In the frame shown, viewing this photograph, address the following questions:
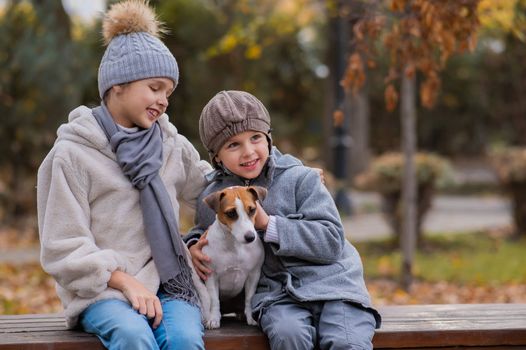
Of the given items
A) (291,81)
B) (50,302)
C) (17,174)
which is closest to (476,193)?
(291,81)

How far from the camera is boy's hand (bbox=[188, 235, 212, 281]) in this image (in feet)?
10.5

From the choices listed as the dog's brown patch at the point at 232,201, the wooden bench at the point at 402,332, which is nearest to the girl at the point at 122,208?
the wooden bench at the point at 402,332

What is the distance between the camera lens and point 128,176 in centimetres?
316

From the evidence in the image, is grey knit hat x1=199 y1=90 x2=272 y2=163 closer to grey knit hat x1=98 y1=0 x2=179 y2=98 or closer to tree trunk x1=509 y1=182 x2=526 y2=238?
grey knit hat x1=98 y1=0 x2=179 y2=98

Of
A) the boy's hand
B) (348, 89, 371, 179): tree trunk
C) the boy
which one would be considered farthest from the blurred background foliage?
the boy's hand

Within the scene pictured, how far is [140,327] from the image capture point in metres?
2.89

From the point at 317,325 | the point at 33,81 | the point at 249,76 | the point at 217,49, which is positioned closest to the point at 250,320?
the point at 317,325

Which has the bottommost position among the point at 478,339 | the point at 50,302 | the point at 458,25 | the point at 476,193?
the point at 476,193

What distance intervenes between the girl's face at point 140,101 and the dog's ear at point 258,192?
534 mm

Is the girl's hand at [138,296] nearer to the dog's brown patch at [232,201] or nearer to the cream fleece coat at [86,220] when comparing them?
the cream fleece coat at [86,220]

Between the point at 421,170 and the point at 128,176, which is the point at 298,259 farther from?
the point at 421,170

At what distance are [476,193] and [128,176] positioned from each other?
15.6 m

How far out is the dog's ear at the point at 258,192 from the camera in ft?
10.1

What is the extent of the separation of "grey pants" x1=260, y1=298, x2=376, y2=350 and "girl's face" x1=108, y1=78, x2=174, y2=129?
943mm
